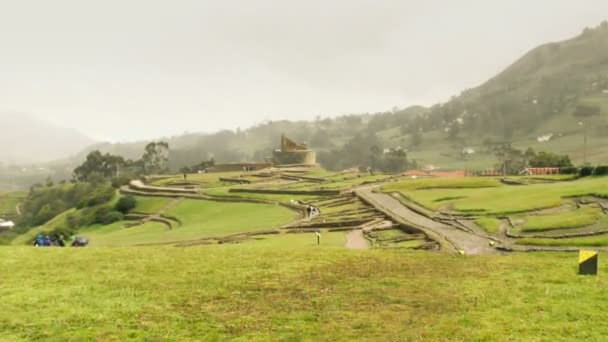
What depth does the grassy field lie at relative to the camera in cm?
3222

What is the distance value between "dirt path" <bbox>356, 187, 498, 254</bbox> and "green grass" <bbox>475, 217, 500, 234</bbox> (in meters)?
1.01

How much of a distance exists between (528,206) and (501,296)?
1884 centimetres

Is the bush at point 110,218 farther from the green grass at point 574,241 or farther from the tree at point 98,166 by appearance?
the tree at point 98,166

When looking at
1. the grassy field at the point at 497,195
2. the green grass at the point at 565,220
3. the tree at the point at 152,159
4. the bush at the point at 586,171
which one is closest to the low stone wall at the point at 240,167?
the tree at the point at 152,159

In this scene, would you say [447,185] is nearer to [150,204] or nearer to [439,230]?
[439,230]

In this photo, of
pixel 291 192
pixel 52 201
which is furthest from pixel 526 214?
pixel 52 201

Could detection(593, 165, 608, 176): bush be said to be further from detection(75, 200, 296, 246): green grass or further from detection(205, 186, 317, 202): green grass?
detection(205, 186, 317, 202): green grass

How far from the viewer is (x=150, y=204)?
67875 mm

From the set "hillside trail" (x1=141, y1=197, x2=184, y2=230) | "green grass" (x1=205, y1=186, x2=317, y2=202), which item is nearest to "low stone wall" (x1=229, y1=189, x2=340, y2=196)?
"green grass" (x1=205, y1=186, x2=317, y2=202)

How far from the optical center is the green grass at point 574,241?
2188 cm

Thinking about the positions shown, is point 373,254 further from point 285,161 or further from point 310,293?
point 285,161

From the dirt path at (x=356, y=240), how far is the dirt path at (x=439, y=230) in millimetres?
3134

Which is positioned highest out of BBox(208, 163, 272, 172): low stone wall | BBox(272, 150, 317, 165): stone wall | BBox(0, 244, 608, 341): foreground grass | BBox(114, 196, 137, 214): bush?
BBox(272, 150, 317, 165): stone wall

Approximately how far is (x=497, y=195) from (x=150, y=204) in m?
44.7
